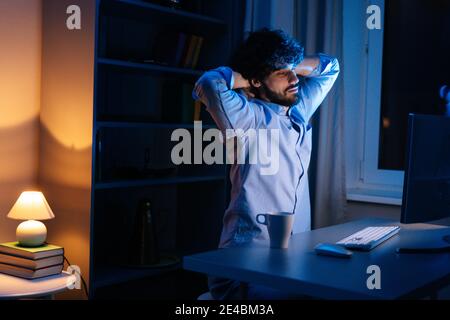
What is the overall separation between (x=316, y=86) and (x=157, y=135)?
1.06m

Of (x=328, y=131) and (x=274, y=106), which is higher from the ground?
(x=274, y=106)

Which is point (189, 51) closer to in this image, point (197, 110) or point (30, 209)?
point (197, 110)

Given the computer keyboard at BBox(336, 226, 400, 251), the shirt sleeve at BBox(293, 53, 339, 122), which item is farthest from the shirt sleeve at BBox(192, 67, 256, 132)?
the computer keyboard at BBox(336, 226, 400, 251)

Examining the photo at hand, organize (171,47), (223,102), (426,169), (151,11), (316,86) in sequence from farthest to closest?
(171,47), (151,11), (316,86), (223,102), (426,169)

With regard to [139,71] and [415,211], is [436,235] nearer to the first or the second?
[415,211]

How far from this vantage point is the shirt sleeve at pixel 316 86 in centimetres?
244

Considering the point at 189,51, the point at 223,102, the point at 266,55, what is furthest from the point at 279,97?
the point at 189,51

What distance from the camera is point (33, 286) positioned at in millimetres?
2229

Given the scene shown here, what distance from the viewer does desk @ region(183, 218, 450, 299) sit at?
1268 mm

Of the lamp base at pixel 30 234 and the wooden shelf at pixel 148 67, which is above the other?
the wooden shelf at pixel 148 67

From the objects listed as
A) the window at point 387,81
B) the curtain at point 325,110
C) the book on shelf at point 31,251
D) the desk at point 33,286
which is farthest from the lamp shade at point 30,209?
the window at point 387,81

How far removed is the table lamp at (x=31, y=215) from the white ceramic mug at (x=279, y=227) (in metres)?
1.10

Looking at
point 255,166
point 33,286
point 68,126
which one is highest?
point 68,126

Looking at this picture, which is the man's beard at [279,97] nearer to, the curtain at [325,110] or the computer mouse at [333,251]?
the computer mouse at [333,251]
